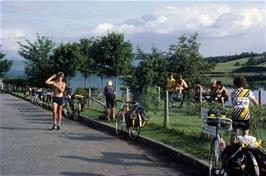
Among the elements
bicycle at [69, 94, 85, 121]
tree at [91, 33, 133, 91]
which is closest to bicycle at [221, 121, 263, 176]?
bicycle at [69, 94, 85, 121]

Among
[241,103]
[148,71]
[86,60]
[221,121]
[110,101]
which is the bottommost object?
[221,121]

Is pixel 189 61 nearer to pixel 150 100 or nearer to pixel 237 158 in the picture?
pixel 150 100

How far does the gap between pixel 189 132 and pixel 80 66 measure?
31989 mm

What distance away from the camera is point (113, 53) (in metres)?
37.7

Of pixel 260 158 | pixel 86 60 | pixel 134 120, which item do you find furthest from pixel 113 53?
pixel 260 158

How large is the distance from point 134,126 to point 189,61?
14613mm

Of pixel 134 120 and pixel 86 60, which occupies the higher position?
pixel 86 60

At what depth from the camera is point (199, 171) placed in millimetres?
8992

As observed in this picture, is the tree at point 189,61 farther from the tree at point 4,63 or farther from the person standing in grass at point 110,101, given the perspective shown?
the tree at point 4,63

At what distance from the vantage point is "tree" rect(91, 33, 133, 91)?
3753cm

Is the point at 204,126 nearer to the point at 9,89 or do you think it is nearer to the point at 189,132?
the point at 189,132

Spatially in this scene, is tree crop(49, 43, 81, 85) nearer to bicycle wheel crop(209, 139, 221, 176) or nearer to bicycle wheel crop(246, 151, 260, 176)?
bicycle wheel crop(209, 139, 221, 176)

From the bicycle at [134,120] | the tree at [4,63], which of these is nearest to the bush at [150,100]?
the bicycle at [134,120]

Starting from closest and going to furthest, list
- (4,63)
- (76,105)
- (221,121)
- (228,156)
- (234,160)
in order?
(234,160) < (228,156) < (221,121) < (76,105) < (4,63)
